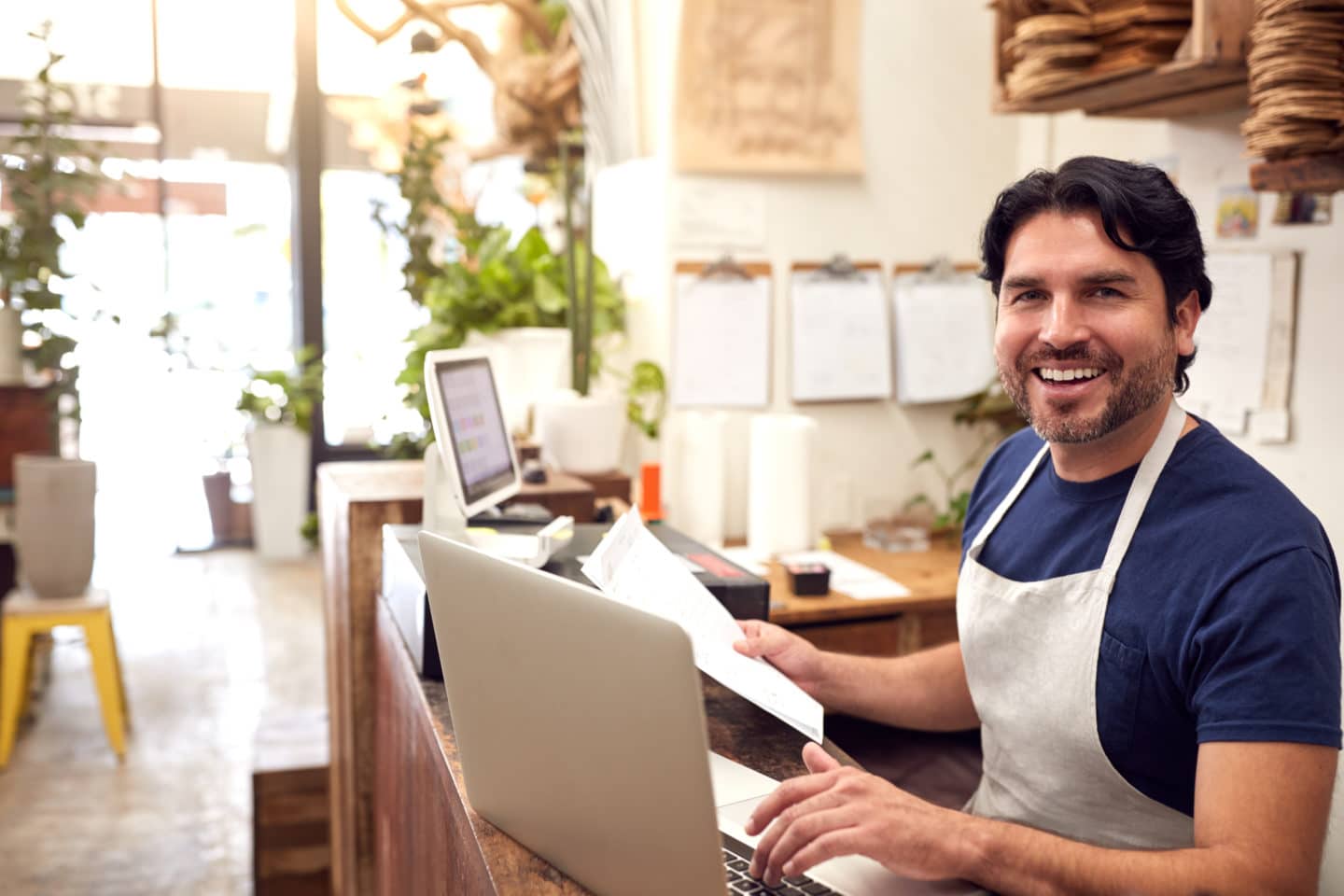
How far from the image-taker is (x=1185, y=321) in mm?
1464

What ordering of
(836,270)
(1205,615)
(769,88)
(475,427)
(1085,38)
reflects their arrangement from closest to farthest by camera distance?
(1205,615), (475,427), (1085,38), (769,88), (836,270)

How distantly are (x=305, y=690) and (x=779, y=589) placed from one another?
248 cm

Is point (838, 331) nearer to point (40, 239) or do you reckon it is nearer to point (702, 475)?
point (702, 475)

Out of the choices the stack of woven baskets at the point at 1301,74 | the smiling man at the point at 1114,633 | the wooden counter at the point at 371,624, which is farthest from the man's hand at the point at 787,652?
the stack of woven baskets at the point at 1301,74

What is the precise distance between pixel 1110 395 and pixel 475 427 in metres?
1.07

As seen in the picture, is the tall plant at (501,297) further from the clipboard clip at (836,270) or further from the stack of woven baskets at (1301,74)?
the stack of woven baskets at (1301,74)

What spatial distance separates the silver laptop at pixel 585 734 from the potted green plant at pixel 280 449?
214 inches

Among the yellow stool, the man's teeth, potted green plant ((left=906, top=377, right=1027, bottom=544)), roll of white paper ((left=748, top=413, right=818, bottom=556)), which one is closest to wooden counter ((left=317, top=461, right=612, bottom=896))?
roll of white paper ((left=748, top=413, right=818, bottom=556))

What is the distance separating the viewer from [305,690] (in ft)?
14.6

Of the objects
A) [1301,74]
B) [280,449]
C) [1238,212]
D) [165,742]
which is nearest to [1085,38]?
[1301,74]

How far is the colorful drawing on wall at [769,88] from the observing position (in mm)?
2959

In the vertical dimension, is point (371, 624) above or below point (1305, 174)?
below

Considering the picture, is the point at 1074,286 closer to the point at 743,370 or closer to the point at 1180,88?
the point at 1180,88

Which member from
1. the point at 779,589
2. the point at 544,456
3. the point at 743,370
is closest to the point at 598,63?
the point at 743,370
